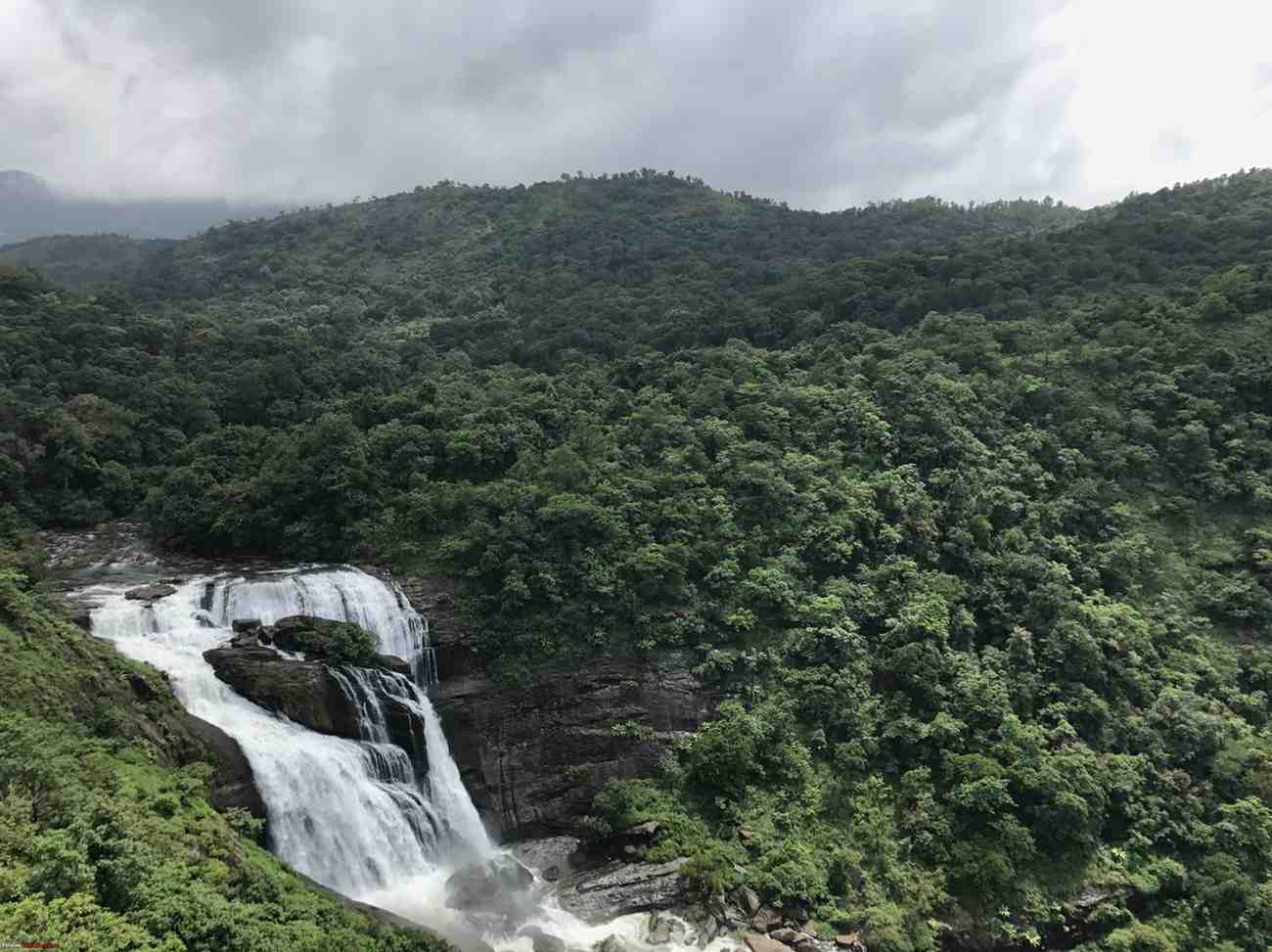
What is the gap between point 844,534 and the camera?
26.9 meters

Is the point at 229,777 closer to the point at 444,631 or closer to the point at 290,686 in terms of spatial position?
the point at 290,686

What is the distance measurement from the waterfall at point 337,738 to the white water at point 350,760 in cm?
3

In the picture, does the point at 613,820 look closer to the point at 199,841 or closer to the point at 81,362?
the point at 199,841

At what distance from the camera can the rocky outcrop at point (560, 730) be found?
818 inches

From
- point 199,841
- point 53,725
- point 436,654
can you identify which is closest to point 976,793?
point 436,654

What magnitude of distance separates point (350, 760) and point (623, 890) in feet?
23.6

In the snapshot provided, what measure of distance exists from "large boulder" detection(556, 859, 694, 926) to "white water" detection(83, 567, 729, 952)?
362mm

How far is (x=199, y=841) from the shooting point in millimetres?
12773

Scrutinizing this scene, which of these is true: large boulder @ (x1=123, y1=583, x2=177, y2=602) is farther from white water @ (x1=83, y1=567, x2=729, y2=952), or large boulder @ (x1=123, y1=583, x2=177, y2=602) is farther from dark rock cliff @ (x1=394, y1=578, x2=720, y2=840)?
dark rock cliff @ (x1=394, y1=578, x2=720, y2=840)

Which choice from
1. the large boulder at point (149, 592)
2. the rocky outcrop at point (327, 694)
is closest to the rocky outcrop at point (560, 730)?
the rocky outcrop at point (327, 694)

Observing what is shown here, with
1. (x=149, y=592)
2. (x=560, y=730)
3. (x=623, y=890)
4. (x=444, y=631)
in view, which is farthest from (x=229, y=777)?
(x=623, y=890)

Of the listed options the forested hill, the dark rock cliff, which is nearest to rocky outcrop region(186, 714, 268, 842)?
the dark rock cliff

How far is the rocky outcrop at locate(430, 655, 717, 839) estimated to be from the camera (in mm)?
20781

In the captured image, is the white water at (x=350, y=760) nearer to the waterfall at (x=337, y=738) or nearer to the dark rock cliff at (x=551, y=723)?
the waterfall at (x=337, y=738)
